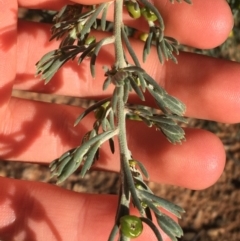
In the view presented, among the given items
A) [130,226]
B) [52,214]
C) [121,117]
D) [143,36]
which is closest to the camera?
[130,226]

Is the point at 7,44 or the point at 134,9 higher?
the point at 134,9

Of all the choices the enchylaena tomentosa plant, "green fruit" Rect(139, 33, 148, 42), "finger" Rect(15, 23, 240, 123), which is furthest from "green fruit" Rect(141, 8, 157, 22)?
"green fruit" Rect(139, 33, 148, 42)

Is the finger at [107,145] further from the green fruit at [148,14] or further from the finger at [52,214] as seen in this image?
the green fruit at [148,14]

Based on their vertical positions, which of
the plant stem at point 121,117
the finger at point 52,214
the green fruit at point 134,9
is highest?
the green fruit at point 134,9

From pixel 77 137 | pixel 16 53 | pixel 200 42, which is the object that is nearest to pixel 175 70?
pixel 200 42

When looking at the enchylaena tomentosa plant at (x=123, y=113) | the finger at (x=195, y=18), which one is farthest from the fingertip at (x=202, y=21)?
the enchylaena tomentosa plant at (x=123, y=113)

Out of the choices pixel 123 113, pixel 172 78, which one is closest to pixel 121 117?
pixel 123 113

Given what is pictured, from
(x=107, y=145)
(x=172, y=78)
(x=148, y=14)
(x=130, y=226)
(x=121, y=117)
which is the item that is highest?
(x=148, y=14)

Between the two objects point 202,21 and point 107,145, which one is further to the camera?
point 107,145

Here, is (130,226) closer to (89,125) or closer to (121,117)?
(121,117)
